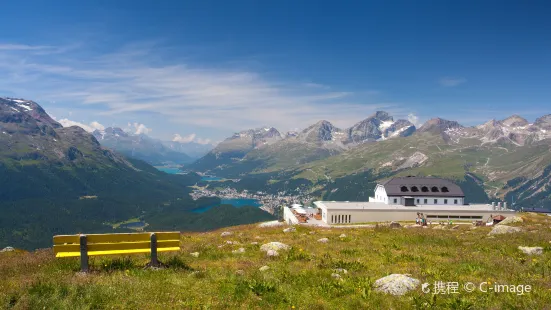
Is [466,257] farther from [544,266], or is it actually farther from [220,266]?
[220,266]

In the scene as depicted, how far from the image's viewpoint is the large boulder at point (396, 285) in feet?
36.8

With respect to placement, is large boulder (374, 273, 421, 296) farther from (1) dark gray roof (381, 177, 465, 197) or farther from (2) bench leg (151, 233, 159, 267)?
(1) dark gray roof (381, 177, 465, 197)

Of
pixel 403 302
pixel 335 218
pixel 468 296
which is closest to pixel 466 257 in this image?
pixel 468 296

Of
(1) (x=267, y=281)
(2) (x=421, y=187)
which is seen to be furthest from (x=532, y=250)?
(2) (x=421, y=187)

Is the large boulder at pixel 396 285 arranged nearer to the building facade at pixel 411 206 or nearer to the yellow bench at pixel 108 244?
the yellow bench at pixel 108 244

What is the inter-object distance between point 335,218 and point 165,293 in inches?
2520

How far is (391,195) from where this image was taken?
281 ft

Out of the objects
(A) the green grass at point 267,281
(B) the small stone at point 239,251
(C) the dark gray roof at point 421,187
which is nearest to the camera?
(A) the green grass at point 267,281

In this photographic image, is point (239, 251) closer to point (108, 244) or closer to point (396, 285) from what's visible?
point (108, 244)

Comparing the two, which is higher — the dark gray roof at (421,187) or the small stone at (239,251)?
the small stone at (239,251)

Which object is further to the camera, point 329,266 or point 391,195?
point 391,195

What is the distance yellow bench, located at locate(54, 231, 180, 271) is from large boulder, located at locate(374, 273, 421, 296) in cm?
946

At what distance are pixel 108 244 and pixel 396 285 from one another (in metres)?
12.0

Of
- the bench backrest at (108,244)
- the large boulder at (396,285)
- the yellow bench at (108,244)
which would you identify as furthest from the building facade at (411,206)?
the large boulder at (396,285)
